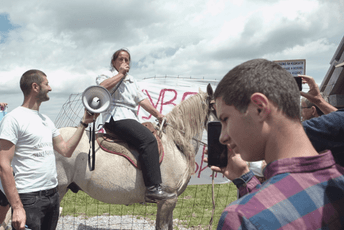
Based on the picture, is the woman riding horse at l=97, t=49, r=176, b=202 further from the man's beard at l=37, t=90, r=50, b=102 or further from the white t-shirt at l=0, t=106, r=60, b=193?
the white t-shirt at l=0, t=106, r=60, b=193

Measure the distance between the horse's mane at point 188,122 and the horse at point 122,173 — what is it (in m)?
0.01

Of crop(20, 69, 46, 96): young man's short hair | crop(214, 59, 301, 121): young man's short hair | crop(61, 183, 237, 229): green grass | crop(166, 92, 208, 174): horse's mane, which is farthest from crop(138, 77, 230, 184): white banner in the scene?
crop(214, 59, 301, 121): young man's short hair

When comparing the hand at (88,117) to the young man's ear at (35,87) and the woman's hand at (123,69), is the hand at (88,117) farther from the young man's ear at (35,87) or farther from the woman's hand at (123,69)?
the woman's hand at (123,69)

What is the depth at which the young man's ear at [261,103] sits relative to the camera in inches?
24.8

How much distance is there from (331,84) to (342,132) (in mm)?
3579

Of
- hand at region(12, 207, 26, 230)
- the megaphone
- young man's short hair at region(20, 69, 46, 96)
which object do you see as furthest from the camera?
the megaphone

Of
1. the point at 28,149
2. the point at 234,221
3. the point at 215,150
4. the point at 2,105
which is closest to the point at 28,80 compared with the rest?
the point at 28,149

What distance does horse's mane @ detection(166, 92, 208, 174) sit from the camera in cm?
348

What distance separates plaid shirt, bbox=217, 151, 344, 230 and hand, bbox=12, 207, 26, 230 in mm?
1864

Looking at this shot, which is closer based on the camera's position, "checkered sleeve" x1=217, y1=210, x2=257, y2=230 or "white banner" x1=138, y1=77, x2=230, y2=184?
"checkered sleeve" x1=217, y1=210, x2=257, y2=230

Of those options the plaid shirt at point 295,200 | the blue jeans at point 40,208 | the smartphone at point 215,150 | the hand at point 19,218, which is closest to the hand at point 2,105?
the blue jeans at point 40,208

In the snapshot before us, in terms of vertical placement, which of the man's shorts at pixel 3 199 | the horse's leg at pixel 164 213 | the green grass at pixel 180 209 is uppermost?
the man's shorts at pixel 3 199

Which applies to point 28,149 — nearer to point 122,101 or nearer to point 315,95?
point 122,101

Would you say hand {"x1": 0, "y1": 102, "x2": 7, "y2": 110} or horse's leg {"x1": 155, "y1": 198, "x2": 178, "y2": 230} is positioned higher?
hand {"x1": 0, "y1": 102, "x2": 7, "y2": 110}
